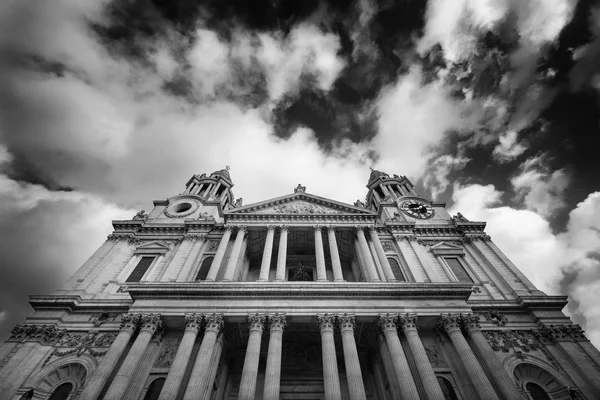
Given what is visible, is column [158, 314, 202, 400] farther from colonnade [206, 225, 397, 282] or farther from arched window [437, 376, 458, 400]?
arched window [437, 376, 458, 400]

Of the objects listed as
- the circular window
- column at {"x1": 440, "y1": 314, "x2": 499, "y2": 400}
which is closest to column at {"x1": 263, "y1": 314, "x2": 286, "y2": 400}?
column at {"x1": 440, "y1": 314, "x2": 499, "y2": 400}

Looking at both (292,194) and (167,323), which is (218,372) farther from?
(292,194)

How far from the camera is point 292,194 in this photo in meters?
26.1

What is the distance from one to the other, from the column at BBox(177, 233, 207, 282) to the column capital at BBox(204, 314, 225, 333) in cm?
423

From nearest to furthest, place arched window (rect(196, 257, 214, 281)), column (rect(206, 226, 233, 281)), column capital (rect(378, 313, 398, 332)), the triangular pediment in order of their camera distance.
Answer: column capital (rect(378, 313, 398, 332)), column (rect(206, 226, 233, 281)), arched window (rect(196, 257, 214, 281)), the triangular pediment

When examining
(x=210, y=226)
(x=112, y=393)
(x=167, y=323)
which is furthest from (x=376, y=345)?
(x=210, y=226)

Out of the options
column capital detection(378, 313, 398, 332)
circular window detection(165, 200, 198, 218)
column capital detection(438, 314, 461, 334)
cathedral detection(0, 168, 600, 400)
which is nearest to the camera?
cathedral detection(0, 168, 600, 400)

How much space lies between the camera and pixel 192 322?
1555 cm

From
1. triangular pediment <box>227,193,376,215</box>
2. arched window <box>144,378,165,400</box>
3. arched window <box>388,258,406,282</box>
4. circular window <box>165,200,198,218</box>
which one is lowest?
arched window <box>144,378,165,400</box>

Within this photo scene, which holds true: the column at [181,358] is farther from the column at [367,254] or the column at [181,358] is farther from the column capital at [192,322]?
the column at [367,254]

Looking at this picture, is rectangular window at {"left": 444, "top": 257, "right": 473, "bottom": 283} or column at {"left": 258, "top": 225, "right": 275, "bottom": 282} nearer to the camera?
column at {"left": 258, "top": 225, "right": 275, "bottom": 282}

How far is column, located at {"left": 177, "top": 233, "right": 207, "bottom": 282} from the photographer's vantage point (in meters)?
19.4

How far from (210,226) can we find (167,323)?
880 cm

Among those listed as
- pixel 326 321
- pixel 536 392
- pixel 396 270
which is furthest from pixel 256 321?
pixel 536 392
